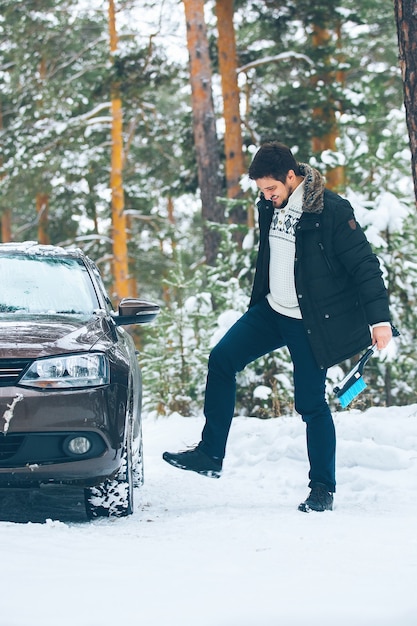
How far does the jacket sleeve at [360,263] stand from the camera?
462 centimetres

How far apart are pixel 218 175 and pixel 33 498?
9497 mm

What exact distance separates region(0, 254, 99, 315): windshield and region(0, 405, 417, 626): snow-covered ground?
1.19m

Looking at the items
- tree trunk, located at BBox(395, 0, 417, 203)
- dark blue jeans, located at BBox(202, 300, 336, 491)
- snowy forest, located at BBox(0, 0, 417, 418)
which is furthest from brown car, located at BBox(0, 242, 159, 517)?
snowy forest, located at BBox(0, 0, 417, 418)

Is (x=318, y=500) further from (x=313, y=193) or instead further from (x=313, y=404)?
(x=313, y=193)

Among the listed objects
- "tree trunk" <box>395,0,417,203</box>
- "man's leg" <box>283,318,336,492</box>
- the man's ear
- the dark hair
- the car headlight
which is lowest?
"man's leg" <box>283,318,336,492</box>

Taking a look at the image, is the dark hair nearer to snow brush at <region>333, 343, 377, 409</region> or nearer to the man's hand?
the man's hand

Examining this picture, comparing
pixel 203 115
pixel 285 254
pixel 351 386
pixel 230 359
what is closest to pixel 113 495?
pixel 230 359

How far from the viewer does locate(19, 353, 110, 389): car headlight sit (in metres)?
4.28

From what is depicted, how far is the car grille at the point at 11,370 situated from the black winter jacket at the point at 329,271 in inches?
60.5

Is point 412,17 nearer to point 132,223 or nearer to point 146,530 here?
point 146,530

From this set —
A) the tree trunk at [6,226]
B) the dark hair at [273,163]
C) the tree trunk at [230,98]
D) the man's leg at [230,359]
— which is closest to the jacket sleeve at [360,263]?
the dark hair at [273,163]

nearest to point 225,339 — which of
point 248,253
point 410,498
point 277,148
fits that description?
point 277,148

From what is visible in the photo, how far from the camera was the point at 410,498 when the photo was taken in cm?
523

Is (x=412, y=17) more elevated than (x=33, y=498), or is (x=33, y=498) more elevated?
(x=412, y=17)
